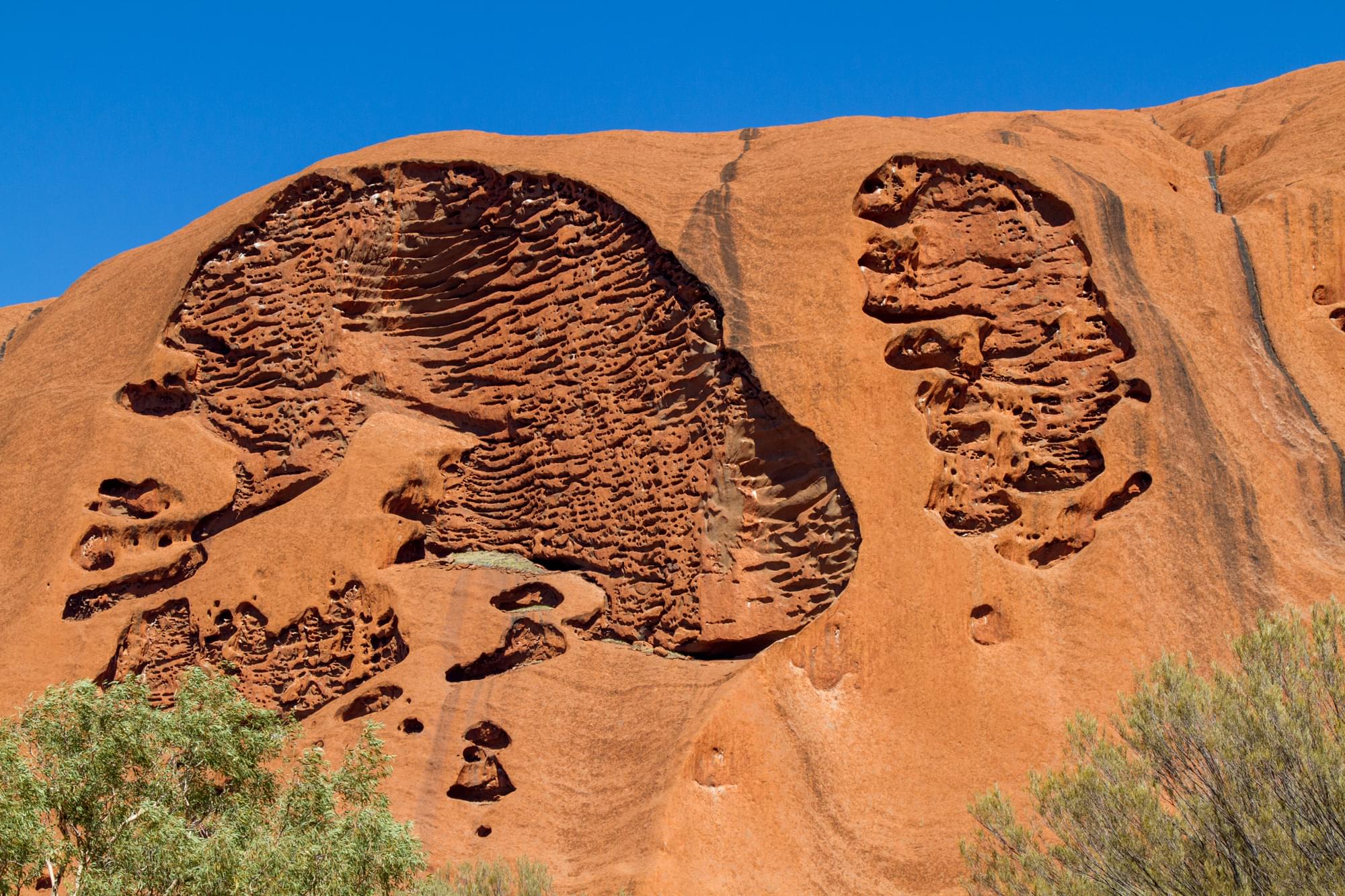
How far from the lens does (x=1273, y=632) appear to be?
10.4m

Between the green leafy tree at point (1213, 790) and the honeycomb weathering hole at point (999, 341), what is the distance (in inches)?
160

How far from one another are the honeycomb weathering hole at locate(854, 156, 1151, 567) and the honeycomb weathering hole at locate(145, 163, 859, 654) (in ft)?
5.20

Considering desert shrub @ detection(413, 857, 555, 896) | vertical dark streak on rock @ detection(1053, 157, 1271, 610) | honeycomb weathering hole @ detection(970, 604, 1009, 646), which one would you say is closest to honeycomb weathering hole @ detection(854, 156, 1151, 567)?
vertical dark streak on rock @ detection(1053, 157, 1271, 610)

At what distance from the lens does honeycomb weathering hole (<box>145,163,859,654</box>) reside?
15.3 metres

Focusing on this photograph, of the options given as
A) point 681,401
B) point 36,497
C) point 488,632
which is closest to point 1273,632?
point 681,401

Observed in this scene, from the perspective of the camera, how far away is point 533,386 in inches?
690

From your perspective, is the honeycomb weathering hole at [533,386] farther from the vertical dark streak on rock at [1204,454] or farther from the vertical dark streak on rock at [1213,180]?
the vertical dark streak on rock at [1213,180]

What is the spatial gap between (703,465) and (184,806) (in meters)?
6.46

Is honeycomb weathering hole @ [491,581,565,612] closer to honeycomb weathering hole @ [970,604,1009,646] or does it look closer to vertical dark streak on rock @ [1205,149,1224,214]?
honeycomb weathering hole @ [970,604,1009,646]

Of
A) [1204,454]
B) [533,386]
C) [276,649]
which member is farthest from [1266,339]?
[276,649]

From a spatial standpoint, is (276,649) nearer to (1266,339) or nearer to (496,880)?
(496,880)

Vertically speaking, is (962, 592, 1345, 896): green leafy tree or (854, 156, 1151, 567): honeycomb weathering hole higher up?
(854, 156, 1151, 567): honeycomb weathering hole

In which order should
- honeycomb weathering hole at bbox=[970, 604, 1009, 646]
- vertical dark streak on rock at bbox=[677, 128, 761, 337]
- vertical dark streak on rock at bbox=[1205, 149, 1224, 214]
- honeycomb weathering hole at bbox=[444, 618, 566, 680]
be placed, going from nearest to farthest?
1. honeycomb weathering hole at bbox=[970, 604, 1009, 646]
2. honeycomb weathering hole at bbox=[444, 618, 566, 680]
3. vertical dark streak on rock at bbox=[677, 128, 761, 337]
4. vertical dark streak on rock at bbox=[1205, 149, 1224, 214]

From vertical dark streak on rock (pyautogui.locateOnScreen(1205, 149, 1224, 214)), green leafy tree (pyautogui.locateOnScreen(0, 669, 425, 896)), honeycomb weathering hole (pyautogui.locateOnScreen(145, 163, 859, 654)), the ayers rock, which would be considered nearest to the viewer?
green leafy tree (pyautogui.locateOnScreen(0, 669, 425, 896))
